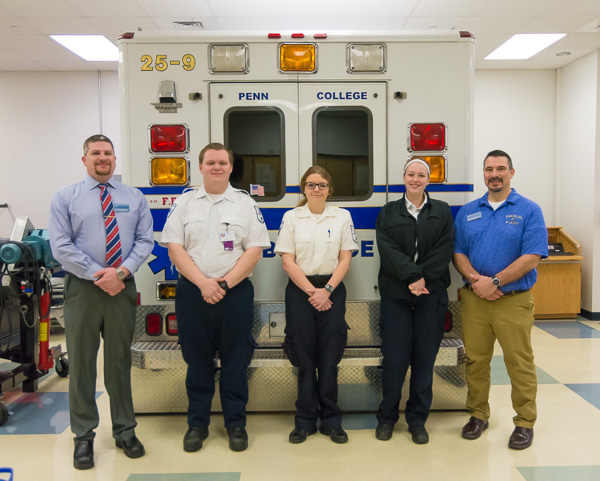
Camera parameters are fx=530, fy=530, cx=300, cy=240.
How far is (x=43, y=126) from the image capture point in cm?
847

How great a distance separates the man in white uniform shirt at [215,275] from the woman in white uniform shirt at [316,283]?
0.23 meters

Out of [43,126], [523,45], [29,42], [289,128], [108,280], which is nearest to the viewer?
[108,280]

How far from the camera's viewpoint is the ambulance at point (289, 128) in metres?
3.66

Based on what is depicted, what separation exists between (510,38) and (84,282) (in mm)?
6248

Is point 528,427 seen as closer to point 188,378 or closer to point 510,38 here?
point 188,378

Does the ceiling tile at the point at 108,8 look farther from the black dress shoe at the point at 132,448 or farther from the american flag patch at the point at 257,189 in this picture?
the black dress shoe at the point at 132,448

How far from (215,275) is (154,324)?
2.56ft

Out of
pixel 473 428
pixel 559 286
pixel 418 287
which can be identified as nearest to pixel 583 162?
pixel 559 286

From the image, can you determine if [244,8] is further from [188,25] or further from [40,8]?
[40,8]

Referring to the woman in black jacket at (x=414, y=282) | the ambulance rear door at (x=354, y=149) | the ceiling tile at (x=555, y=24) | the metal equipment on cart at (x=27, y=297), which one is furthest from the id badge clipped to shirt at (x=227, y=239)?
the ceiling tile at (x=555, y=24)

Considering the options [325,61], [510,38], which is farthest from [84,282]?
[510,38]

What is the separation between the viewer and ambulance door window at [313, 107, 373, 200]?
373 centimetres

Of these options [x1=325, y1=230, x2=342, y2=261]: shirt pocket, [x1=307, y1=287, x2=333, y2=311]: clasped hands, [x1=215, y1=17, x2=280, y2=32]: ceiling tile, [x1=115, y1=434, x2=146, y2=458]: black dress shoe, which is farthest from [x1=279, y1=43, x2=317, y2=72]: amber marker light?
[x1=215, y1=17, x2=280, y2=32]: ceiling tile

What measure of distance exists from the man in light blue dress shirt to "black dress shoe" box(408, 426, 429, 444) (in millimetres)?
1781
